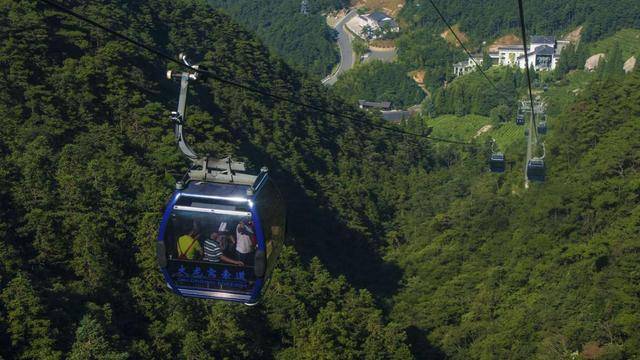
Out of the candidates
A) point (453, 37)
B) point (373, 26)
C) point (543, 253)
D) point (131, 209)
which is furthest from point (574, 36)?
point (131, 209)

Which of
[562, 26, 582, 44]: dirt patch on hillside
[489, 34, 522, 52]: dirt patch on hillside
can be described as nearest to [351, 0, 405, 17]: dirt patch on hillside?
[489, 34, 522, 52]: dirt patch on hillside

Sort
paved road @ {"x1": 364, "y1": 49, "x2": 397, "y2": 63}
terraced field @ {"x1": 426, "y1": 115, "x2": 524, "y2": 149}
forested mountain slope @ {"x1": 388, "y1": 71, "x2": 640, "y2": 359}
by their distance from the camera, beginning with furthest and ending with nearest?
paved road @ {"x1": 364, "y1": 49, "x2": 397, "y2": 63} → terraced field @ {"x1": 426, "y1": 115, "x2": 524, "y2": 149} → forested mountain slope @ {"x1": 388, "y1": 71, "x2": 640, "y2": 359}

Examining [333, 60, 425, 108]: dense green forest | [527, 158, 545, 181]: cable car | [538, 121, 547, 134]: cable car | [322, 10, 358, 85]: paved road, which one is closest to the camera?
[527, 158, 545, 181]: cable car

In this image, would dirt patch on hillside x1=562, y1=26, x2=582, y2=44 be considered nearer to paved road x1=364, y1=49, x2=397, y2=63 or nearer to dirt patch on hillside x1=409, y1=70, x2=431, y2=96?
dirt patch on hillside x1=409, y1=70, x2=431, y2=96

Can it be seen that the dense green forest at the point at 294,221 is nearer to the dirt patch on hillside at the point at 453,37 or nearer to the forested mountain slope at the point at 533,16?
the forested mountain slope at the point at 533,16

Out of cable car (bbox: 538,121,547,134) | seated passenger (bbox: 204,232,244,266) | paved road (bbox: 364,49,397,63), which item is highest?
paved road (bbox: 364,49,397,63)

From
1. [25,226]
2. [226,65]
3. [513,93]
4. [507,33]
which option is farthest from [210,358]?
[507,33]
